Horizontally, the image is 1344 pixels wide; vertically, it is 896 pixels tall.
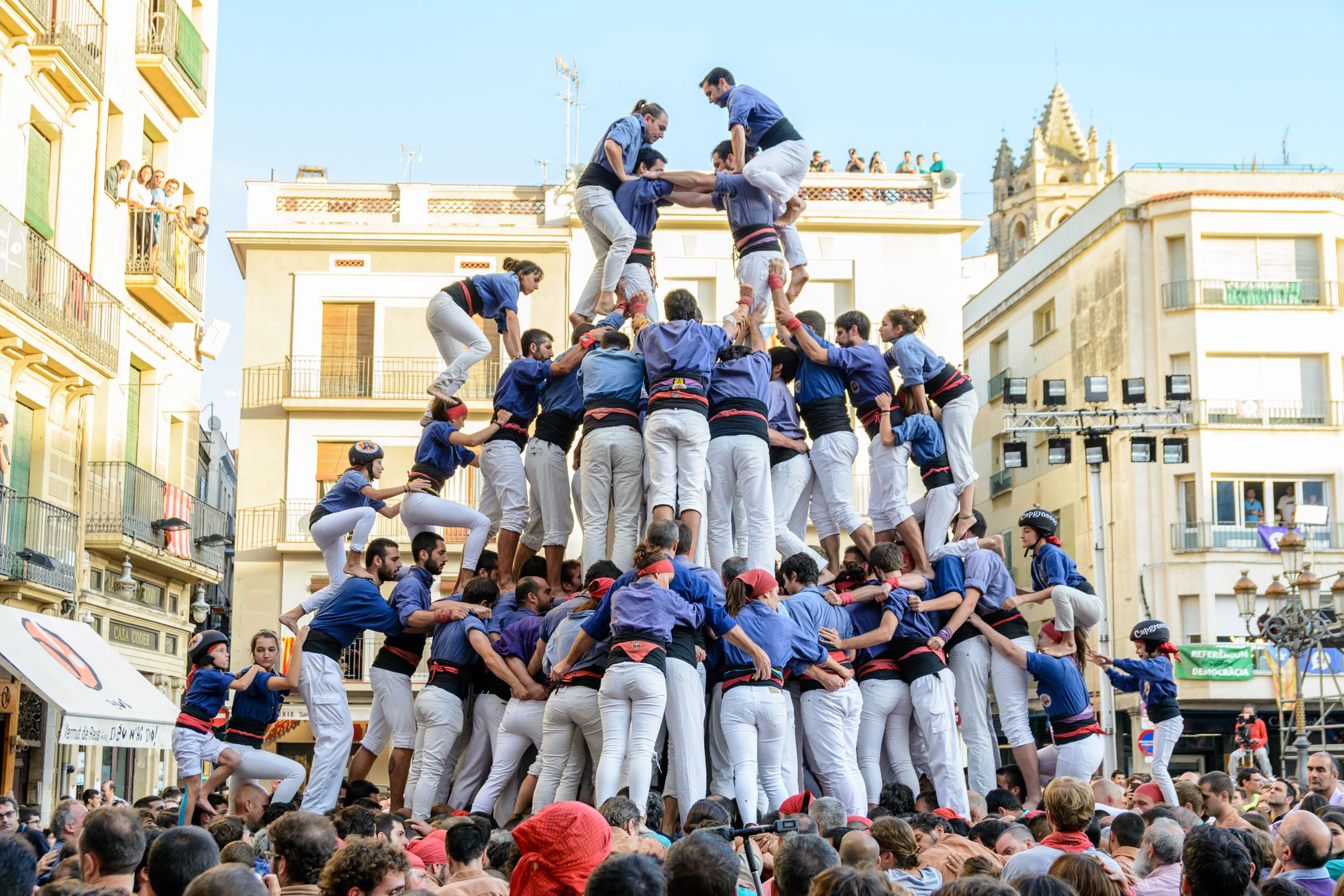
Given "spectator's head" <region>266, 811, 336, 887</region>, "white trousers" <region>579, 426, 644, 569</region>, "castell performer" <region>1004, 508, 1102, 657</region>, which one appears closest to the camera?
"spectator's head" <region>266, 811, 336, 887</region>

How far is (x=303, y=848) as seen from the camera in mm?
6672

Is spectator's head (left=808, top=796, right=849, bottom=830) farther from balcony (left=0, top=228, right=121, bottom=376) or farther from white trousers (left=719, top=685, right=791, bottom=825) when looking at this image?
balcony (left=0, top=228, right=121, bottom=376)

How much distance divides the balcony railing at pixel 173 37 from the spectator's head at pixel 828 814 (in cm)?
2631

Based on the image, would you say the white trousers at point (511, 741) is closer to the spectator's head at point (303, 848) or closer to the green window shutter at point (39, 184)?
the spectator's head at point (303, 848)

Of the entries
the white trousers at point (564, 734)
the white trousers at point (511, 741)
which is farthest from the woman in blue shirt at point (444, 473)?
the white trousers at point (564, 734)

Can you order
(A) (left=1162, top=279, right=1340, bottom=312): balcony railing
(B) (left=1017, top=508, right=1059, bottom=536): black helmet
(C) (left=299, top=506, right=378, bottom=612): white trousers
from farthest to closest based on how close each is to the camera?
(A) (left=1162, top=279, right=1340, bottom=312): balcony railing → (C) (left=299, top=506, right=378, bottom=612): white trousers → (B) (left=1017, top=508, right=1059, bottom=536): black helmet

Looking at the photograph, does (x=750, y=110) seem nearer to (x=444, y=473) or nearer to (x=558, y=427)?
(x=558, y=427)

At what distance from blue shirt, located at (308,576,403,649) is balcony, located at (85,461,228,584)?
16283 mm

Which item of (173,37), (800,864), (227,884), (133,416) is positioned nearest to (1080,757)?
(800,864)

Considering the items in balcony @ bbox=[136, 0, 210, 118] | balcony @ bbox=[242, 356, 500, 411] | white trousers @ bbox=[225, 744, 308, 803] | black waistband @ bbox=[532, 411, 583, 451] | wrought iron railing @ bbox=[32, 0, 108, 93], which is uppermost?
balcony @ bbox=[136, 0, 210, 118]

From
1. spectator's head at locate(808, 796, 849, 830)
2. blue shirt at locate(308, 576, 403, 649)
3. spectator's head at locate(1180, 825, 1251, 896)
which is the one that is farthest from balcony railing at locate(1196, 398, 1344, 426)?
spectator's head at locate(1180, 825, 1251, 896)

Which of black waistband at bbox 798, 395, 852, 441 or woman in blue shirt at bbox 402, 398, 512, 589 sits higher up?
black waistband at bbox 798, 395, 852, 441

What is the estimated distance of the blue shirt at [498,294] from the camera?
605 inches

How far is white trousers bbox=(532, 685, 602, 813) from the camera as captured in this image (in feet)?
39.0
